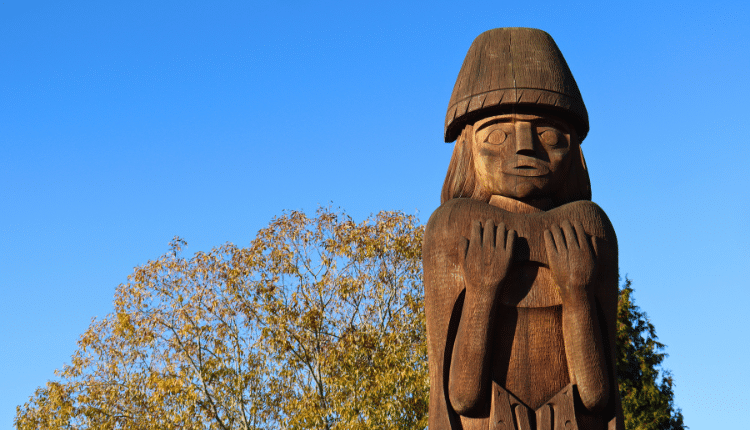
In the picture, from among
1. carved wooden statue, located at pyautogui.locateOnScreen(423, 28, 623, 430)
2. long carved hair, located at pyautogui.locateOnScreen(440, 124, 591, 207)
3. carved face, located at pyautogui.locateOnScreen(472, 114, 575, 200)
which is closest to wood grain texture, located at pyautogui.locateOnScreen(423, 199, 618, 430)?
carved wooden statue, located at pyautogui.locateOnScreen(423, 28, 623, 430)

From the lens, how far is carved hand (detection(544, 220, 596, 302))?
517 cm

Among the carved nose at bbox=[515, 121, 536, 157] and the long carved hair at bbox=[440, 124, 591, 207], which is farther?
the long carved hair at bbox=[440, 124, 591, 207]

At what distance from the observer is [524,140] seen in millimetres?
5855

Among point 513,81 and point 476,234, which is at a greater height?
Result: point 513,81

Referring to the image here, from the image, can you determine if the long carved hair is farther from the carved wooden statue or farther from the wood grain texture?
the wood grain texture

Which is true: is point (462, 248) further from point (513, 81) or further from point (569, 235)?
point (513, 81)

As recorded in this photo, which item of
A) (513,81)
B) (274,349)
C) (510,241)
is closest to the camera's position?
(510,241)

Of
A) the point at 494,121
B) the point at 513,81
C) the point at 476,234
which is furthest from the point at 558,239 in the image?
the point at 513,81

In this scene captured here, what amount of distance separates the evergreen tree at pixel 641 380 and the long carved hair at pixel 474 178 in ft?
50.3

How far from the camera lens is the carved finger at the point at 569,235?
5.28 m

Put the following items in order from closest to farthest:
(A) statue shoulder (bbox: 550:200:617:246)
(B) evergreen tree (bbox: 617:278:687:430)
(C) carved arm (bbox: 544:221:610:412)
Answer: (C) carved arm (bbox: 544:221:610:412) → (A) statue shoulder (bbox: 550:200:617:246) → (B) evergreen tree (bbox: 617:278:687:430)

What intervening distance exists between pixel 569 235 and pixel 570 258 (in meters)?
0.20

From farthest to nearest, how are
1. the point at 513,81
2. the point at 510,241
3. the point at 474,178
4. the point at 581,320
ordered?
the point at 474,178 < the point at 513,81 < the point at 510,241 < the point at 581,320

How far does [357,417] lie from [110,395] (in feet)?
23.2
